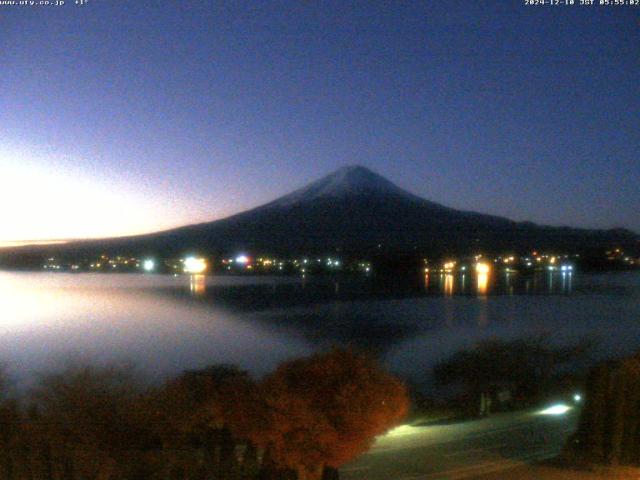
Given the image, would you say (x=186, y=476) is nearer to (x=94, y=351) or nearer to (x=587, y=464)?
(x=587, y=464)

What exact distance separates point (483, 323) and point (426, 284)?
25.3 meters

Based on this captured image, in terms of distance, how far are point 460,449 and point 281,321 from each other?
26818 millimetres

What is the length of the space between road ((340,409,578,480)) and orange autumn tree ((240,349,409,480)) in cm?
150

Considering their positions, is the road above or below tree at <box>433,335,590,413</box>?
above

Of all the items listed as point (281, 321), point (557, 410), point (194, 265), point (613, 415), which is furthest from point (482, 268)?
point (613, 415)

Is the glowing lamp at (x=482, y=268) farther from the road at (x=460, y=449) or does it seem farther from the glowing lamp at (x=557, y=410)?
the road at (x=460, y=449)

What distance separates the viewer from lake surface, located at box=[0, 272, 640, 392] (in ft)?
87.2

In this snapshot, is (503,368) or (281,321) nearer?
(503,368)

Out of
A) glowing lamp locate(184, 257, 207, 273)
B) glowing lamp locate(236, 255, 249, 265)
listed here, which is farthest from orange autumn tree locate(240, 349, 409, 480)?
glowing lamp locate(236, 255, 249, 265)

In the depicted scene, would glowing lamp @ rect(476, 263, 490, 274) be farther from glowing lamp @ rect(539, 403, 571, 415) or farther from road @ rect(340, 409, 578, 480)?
road @ rect(340, 409, 578, 480)

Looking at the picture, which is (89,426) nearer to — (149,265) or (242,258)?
(242,258)

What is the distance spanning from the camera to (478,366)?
20.8 m

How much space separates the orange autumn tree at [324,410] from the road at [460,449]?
58.9 inches

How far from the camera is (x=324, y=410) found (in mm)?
6684
